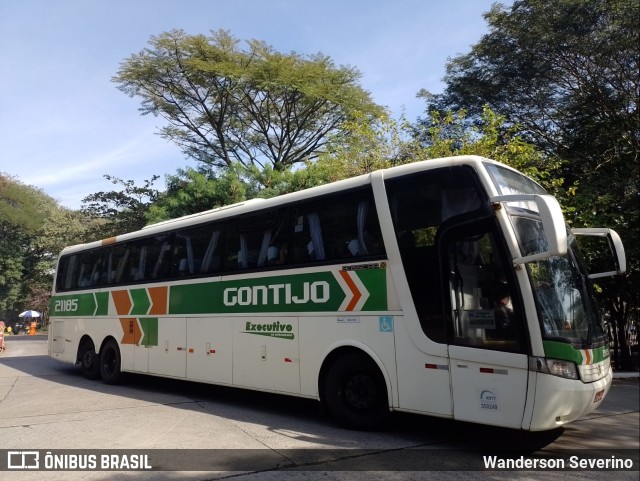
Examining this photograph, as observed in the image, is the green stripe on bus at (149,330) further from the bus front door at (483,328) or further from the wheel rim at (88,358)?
the bus front door at (483,328)

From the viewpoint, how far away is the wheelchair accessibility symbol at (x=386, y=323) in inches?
258

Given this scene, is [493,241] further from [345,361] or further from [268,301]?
[268,301]

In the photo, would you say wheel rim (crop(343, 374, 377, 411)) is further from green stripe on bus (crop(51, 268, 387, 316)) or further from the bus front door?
the bus front door

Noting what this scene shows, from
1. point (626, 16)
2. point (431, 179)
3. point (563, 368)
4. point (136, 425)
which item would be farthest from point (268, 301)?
point (626, 16)

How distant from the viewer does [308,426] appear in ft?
23.7

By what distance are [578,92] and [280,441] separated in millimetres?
13922

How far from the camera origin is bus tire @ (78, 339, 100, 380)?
1240cm

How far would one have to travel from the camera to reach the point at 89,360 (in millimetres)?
12688

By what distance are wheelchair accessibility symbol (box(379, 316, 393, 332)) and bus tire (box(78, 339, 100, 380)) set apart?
842cm

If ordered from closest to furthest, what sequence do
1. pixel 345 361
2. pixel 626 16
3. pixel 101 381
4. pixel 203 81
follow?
pixel 345 361 → pixel 101 381 → pixel 626 16 → pixel 203 81

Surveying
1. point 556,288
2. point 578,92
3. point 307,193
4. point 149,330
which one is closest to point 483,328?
point 556,288

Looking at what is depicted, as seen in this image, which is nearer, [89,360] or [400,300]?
[400,300]

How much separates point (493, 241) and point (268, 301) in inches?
147

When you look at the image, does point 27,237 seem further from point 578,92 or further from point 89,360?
point 578,92
